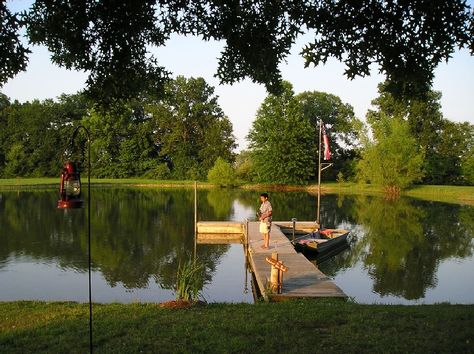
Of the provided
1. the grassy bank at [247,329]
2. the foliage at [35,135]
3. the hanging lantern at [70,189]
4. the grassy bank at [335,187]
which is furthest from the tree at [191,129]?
the hanging lantern at [70,189]

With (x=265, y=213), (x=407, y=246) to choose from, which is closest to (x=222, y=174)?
(x=407, y=246)

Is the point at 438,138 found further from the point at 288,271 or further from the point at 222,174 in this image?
the point at 288,271

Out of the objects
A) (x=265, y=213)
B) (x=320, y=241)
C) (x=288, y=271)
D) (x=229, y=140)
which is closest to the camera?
(x=288, y=271)

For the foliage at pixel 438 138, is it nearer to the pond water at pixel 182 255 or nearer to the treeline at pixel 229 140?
the treeline at pixel 229 140

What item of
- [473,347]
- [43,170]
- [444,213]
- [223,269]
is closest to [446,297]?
[223,269]

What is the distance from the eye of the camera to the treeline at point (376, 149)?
2146 inches

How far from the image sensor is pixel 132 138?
245 ft

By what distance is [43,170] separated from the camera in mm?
72875

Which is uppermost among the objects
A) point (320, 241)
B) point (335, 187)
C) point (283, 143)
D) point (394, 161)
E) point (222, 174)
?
point (283, 143)

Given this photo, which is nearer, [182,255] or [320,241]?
[182,255]

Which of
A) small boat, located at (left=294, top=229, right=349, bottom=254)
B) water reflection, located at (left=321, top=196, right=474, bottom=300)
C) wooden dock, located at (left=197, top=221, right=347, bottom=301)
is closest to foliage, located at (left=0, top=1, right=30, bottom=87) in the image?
wooden dock, located at (left=197, top=221, right=347, bottom=301)

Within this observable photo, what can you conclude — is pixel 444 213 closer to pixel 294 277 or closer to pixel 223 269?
pixel 223 269

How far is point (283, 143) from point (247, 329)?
54.9 metres

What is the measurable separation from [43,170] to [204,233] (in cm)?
5634
